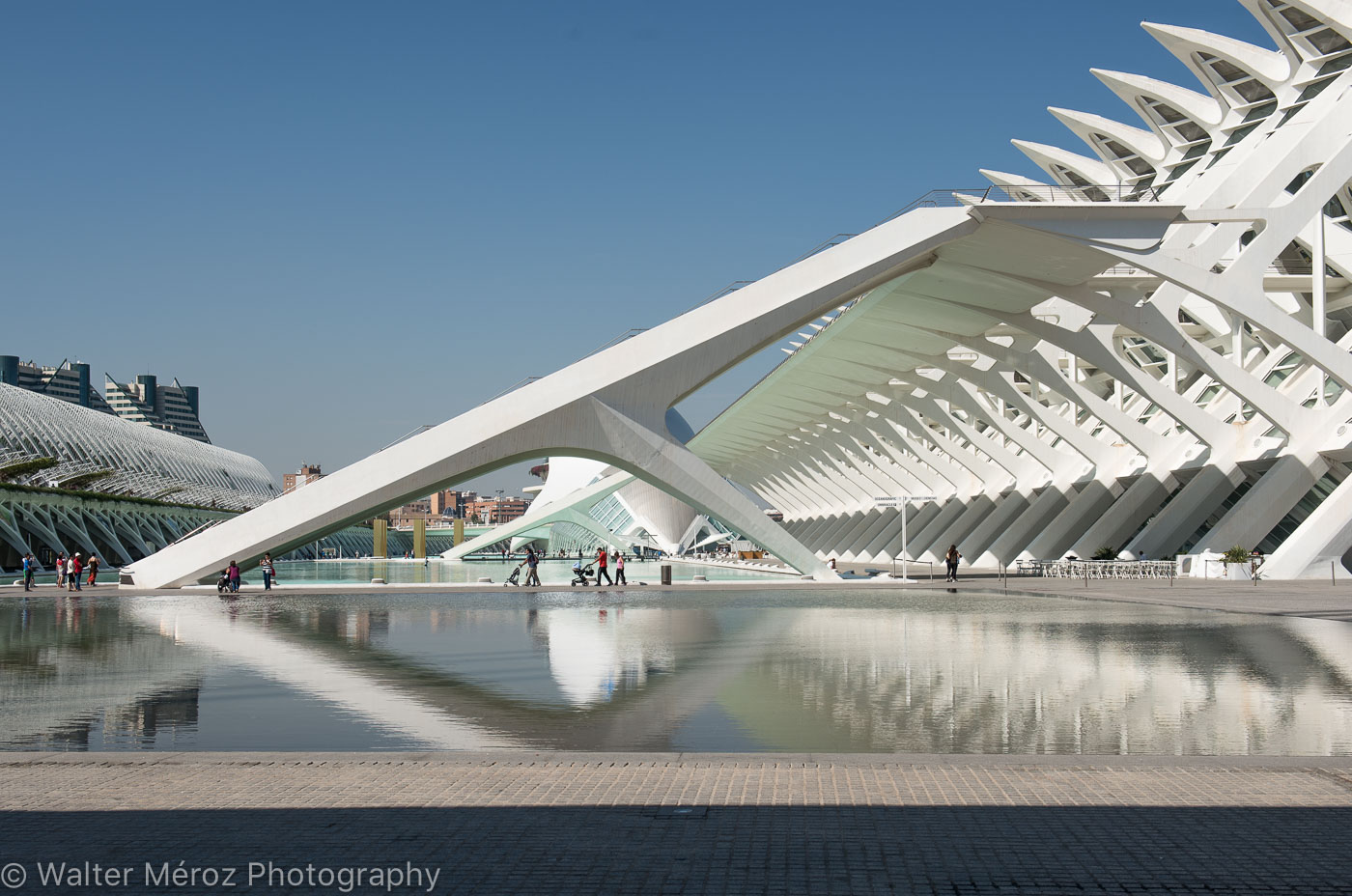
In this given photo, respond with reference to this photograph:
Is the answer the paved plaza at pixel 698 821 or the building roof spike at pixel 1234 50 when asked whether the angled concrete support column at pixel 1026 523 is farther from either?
the paved plaza at pixel 698 821

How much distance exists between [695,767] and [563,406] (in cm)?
1829

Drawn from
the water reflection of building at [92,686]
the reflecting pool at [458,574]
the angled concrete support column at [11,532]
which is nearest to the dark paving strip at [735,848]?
the water reflection of building at [92,686]

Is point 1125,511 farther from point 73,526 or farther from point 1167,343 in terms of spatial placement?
point 73,526

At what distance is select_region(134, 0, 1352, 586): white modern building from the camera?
942 inches

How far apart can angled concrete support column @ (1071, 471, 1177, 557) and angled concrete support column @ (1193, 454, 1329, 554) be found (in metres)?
5.81

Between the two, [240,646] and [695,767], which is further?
[240,646]

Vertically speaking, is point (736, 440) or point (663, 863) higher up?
point (736, 440)

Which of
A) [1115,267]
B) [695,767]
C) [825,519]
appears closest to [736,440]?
[825,519]

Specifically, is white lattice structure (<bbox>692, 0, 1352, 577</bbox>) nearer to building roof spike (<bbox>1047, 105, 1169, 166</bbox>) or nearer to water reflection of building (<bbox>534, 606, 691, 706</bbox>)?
building roof spike (<bbox>1047, 105, 1169, 166</bbox>)

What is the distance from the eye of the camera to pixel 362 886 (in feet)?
13.0

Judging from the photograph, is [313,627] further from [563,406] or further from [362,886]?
[362,886]

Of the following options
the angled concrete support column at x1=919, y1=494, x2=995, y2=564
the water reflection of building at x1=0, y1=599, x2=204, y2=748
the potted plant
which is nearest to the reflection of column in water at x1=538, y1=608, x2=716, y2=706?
the water reflection of building at x1=0, y1=599, x2=204, y2=748

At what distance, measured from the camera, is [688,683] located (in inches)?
367

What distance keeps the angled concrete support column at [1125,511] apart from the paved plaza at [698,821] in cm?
2914
